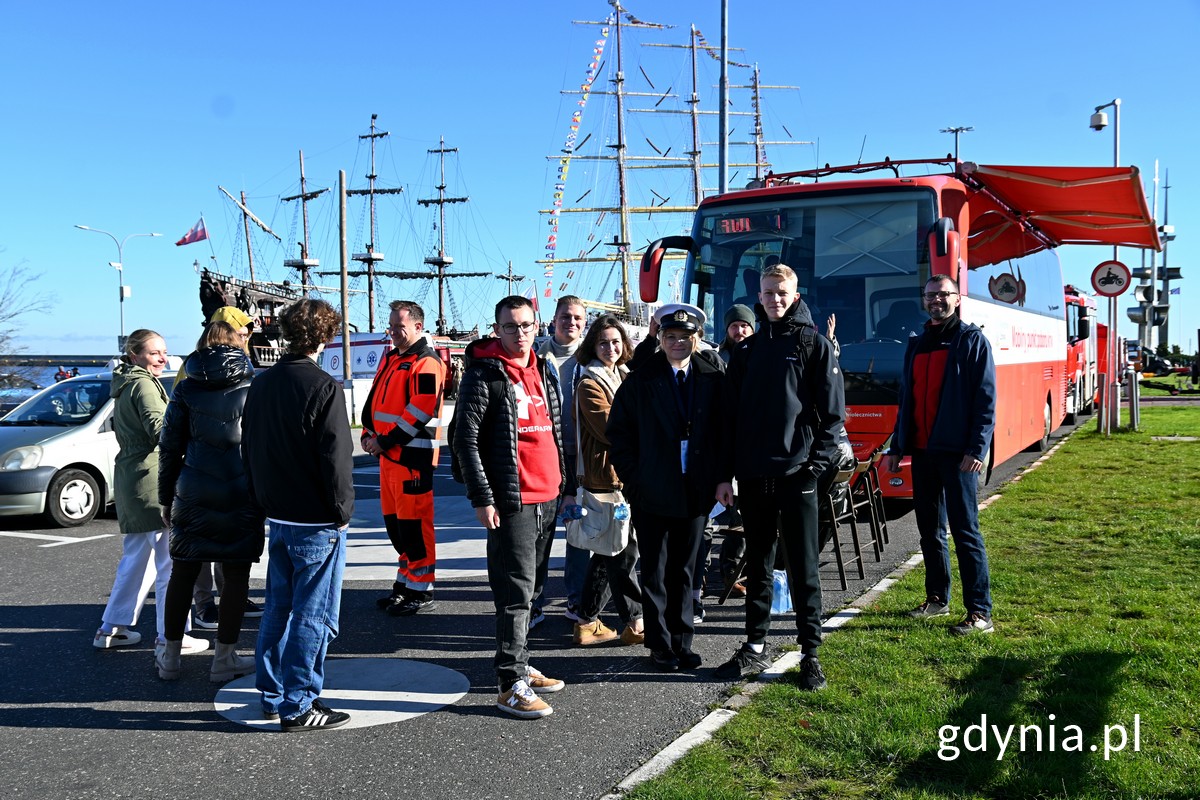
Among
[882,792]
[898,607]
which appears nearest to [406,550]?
[898,607]

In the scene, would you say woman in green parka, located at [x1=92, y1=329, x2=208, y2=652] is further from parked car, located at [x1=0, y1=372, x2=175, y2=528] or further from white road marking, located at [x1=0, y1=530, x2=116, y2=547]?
parked car, located at [x1=0, y1=372, x2=175, y2=528]

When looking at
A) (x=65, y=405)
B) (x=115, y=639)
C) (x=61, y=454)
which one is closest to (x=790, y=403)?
(x=115, y=639)

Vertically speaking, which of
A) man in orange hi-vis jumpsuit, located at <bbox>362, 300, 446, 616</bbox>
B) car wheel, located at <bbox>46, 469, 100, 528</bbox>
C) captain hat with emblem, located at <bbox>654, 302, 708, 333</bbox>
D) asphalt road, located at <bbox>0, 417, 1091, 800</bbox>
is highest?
captain hat with emblem, located at <bbox>654, 302, 708, 333</bbox>

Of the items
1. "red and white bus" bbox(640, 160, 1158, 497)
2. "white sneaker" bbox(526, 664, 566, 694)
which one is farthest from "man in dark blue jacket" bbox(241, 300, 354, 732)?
"red and white bus" bbox(640, 160, 1158, 497)

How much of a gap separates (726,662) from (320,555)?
2.13 m

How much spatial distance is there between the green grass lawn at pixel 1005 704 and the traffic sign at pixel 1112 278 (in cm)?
1079

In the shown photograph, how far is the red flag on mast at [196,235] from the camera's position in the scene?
46.1 m

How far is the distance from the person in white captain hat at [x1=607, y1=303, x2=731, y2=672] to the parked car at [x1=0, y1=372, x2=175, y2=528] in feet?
20.9

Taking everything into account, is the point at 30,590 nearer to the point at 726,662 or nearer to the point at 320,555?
the point at 320,555

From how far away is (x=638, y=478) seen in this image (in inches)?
195

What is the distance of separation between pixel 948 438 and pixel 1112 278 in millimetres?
13377

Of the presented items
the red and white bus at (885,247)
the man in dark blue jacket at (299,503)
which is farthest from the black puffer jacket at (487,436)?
the red and white bus at (885,247)

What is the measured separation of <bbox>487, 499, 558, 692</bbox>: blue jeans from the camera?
446 centimetres

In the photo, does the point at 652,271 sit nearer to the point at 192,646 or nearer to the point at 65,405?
the point at 192,646
